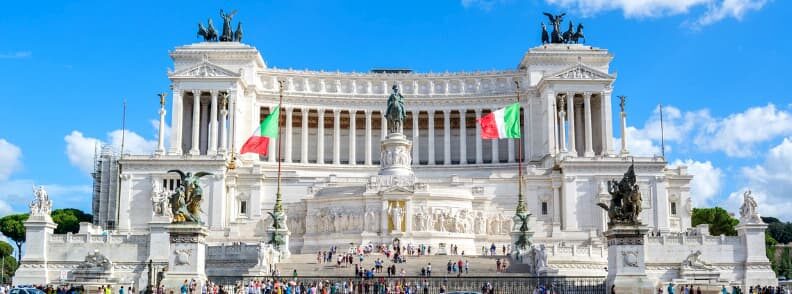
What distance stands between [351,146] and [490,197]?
2765 cm

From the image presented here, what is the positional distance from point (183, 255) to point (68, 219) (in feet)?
236

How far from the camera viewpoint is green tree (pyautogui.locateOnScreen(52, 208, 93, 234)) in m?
108

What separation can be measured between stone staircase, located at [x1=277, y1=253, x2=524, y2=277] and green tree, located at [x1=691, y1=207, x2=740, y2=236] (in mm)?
49026

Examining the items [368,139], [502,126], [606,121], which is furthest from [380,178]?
[606,121]

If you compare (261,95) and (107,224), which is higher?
(261,95)

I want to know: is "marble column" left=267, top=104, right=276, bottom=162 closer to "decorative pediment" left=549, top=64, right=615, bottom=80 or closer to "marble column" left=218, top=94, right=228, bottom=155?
"marble column" left=218, top=94, right=228, bottom=155

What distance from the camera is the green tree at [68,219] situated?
356ft

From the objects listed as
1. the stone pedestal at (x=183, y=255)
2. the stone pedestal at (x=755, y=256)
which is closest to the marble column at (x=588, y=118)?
the stone pedestal at (x=755, y=256)

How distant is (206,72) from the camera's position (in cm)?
10056

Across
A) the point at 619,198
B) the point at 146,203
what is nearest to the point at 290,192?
the point at 146,203

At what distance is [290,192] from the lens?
295 ft

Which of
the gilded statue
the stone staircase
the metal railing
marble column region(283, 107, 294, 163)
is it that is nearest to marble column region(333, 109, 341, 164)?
marble column region(283, 107, 294, 163)

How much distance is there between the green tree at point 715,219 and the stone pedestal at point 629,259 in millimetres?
66282

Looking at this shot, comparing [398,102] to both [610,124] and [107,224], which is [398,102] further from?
[107,224]
